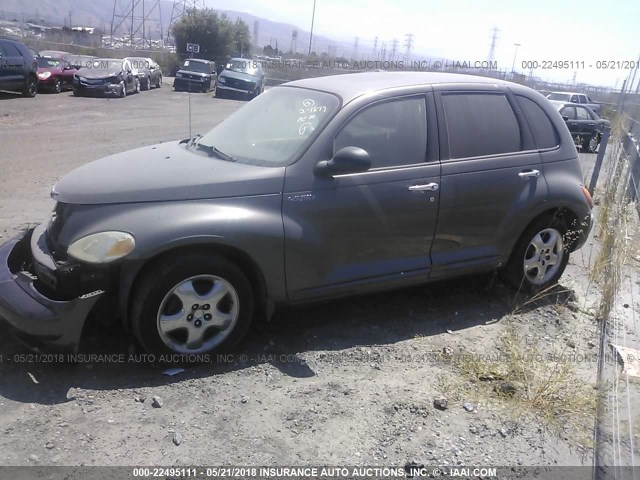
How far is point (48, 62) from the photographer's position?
79.4ft

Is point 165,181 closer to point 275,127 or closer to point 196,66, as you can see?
point 275,127

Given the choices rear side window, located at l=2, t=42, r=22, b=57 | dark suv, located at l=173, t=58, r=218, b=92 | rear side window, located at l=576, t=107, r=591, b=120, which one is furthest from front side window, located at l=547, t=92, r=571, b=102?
rear side window, located at l=2, t=42, r=22, b=57

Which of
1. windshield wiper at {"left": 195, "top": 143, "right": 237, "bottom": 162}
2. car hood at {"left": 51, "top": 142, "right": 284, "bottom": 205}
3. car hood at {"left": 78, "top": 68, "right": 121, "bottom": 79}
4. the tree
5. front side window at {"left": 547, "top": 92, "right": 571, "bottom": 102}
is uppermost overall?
the tree

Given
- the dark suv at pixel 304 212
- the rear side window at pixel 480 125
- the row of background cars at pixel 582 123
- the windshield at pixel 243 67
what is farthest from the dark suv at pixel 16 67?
the rear side window at pixel 480 125

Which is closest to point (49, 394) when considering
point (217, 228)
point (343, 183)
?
point (217, 228)

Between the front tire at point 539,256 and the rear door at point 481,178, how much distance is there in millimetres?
197

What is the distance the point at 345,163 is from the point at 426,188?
30.6 inches

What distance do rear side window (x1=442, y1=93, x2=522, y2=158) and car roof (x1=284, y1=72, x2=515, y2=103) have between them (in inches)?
6.6

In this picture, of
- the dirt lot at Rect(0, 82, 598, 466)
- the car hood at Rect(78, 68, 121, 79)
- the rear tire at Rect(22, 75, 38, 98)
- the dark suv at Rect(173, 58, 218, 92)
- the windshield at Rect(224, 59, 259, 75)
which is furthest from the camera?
the dark suv at Rect(173, 58, 218, 92)

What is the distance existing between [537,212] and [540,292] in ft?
2.46

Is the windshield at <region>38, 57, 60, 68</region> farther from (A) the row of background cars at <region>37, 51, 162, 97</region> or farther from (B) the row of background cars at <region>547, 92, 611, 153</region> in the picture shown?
(B) the row of background cars at <region>547, 92, 611, 153</region>

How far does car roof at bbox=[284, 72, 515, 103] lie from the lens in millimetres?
4383

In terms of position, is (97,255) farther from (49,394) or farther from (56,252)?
(49,394)

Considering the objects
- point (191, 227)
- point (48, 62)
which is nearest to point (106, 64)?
point (48, 62)
